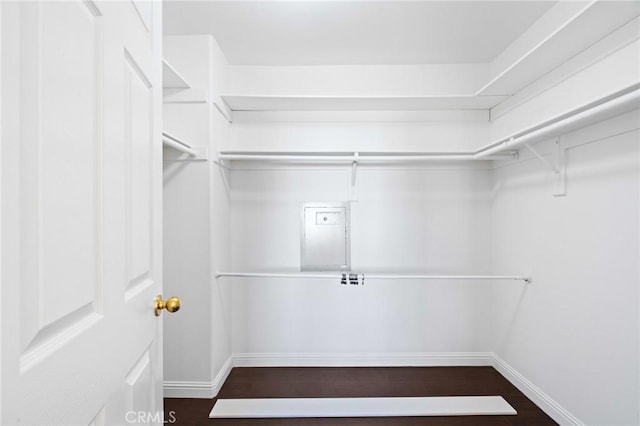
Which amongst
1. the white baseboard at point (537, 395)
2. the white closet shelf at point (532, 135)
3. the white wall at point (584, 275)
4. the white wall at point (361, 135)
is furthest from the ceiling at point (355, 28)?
the white baseboard at point (537, 395)

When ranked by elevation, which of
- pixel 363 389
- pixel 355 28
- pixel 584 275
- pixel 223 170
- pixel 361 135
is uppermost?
pixel 355 28

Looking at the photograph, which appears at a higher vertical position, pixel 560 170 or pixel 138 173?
pixel 560 170

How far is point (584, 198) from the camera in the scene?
1.87 meters

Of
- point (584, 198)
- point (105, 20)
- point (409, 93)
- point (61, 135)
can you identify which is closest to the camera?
point (61, 135)

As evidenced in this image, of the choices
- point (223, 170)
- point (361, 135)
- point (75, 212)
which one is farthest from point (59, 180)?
point (361, 135)

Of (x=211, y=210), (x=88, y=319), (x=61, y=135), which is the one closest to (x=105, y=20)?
(x=61, y=135)

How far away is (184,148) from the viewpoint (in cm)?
214

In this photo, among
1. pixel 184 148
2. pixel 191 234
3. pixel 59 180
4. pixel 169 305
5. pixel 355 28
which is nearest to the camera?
pixel 59 180

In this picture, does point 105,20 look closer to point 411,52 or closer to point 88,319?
point 88,319

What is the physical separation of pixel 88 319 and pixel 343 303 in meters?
2.44

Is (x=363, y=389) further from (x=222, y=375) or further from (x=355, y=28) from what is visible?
(x=355, y=28)

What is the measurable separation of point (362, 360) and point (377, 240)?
1003 mm

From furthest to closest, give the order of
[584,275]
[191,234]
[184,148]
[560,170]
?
[191,234] → [184,148] → [560,170] → [584,275]

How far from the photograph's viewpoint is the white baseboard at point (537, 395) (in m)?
1.98
